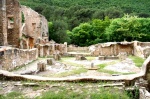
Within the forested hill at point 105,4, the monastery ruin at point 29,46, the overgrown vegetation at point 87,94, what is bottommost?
the overgrown vegetation at point 87,94

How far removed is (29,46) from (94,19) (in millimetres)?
29086

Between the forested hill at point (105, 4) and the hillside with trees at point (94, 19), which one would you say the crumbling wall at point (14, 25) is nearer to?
the hillside with trees at point (94, 19)

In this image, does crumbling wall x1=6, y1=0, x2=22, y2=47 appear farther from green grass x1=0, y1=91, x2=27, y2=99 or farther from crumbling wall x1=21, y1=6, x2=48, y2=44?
green grass x1=0, y1=91, x2=27, y2=99

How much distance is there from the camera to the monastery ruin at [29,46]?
11.9 metres

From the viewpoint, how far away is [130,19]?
172 feet

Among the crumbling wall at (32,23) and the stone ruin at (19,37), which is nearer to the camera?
the stone ruin at (19,37)

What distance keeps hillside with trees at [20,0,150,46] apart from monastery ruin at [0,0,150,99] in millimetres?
8415

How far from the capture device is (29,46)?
39625 millimetres

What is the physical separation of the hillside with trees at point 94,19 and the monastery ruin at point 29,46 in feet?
27.6

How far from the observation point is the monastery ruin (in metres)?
11.9

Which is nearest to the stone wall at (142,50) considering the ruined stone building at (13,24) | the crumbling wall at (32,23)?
the ruined stone building at (13,24)

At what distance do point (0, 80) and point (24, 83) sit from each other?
45.4 inches

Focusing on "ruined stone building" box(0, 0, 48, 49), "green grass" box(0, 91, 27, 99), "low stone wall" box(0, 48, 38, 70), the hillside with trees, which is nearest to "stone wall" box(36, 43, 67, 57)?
"ruined stone building" box(0, 0, 48, 49)

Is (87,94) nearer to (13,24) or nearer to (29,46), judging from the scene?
(13,24)
